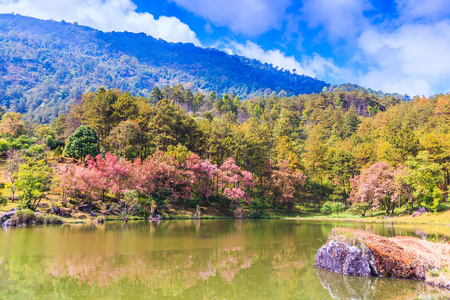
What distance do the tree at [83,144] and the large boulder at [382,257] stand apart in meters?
45.9

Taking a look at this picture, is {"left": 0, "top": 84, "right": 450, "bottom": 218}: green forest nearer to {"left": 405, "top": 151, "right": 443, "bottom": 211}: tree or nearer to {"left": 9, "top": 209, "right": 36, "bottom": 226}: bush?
{"left": 405, "top": 151, "right": 443, "bottom": 211}: tree

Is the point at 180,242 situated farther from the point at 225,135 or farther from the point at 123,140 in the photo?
the point at 225,135

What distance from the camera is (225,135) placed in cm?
6084

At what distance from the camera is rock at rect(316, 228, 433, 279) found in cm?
1223

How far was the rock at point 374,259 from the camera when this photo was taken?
12227 millimetres

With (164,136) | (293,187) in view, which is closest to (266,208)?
(293,187)

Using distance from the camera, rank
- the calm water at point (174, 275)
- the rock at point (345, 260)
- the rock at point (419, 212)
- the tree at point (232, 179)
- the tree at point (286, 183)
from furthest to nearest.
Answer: the tree at point (286, 183) → the tree at point (232, 179) → the rock at point (419, 212) → the rock at point (345, 260) → the calm water at point (174, 275)

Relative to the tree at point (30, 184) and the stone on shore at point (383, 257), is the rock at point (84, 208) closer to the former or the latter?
the tree at point (30, 184)

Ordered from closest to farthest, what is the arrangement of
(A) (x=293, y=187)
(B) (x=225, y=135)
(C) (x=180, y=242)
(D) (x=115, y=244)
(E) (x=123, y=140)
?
(D) (x=115, y=244) < (C) (x=180, y=242) < (E) (x=123, y=140) < (A) (x=293, y=187) < (B) (x=225, y=135)

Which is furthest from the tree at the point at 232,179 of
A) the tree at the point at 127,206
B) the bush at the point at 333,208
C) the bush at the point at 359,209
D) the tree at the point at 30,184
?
the tree at the point at 30,184

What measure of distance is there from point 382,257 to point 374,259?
370 millimetres

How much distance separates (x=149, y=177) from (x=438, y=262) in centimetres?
3691

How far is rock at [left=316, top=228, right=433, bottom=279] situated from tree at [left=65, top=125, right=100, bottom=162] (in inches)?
1808

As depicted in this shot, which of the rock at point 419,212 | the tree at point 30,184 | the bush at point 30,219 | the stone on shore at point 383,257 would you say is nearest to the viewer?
the stone on shore at point 383,257
